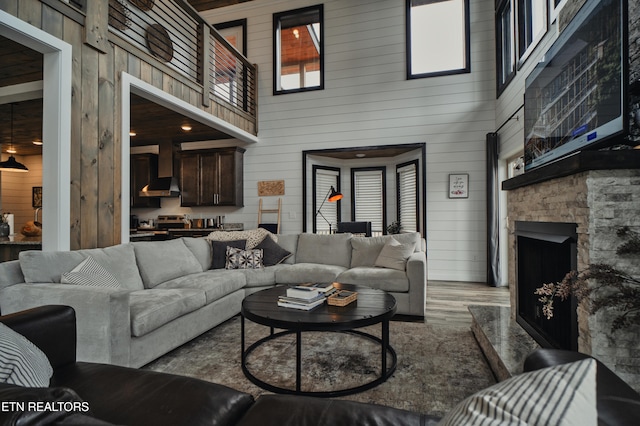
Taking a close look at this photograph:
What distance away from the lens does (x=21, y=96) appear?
3592 millimetres

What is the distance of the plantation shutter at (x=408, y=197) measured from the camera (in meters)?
6.53

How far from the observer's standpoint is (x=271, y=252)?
169 inches

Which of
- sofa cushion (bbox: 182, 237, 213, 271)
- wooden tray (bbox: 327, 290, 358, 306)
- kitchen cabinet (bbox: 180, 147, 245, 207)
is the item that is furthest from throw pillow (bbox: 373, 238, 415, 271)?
kitchen cabinet (bbox: 180, 147, 245, 207)

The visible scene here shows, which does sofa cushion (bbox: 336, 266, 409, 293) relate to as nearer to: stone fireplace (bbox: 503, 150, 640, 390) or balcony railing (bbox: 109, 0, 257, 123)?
stone fireplace (bbox: 503, 150, 640, 390)

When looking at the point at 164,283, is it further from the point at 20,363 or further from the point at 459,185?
the point at 459,185

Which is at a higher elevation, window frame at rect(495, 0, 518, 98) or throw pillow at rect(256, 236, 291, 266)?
window frame at rect(495, 0, 518, 98)

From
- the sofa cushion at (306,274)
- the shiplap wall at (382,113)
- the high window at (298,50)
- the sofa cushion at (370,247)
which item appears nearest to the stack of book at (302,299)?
the sofa cushion at (306,274)

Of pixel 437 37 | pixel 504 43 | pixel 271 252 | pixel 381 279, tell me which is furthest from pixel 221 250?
pixel 504 43

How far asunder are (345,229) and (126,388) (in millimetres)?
4567

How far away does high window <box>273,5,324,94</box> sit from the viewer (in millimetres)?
6316

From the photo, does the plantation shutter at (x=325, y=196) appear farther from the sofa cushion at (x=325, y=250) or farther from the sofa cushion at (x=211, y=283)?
the sofa cushion at (x=211, y=283)

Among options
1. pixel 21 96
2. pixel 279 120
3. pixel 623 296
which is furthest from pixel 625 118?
pixel 279 120

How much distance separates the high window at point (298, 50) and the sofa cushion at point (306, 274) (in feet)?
12.4

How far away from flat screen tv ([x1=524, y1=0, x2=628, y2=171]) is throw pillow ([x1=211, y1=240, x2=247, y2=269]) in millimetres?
3283
